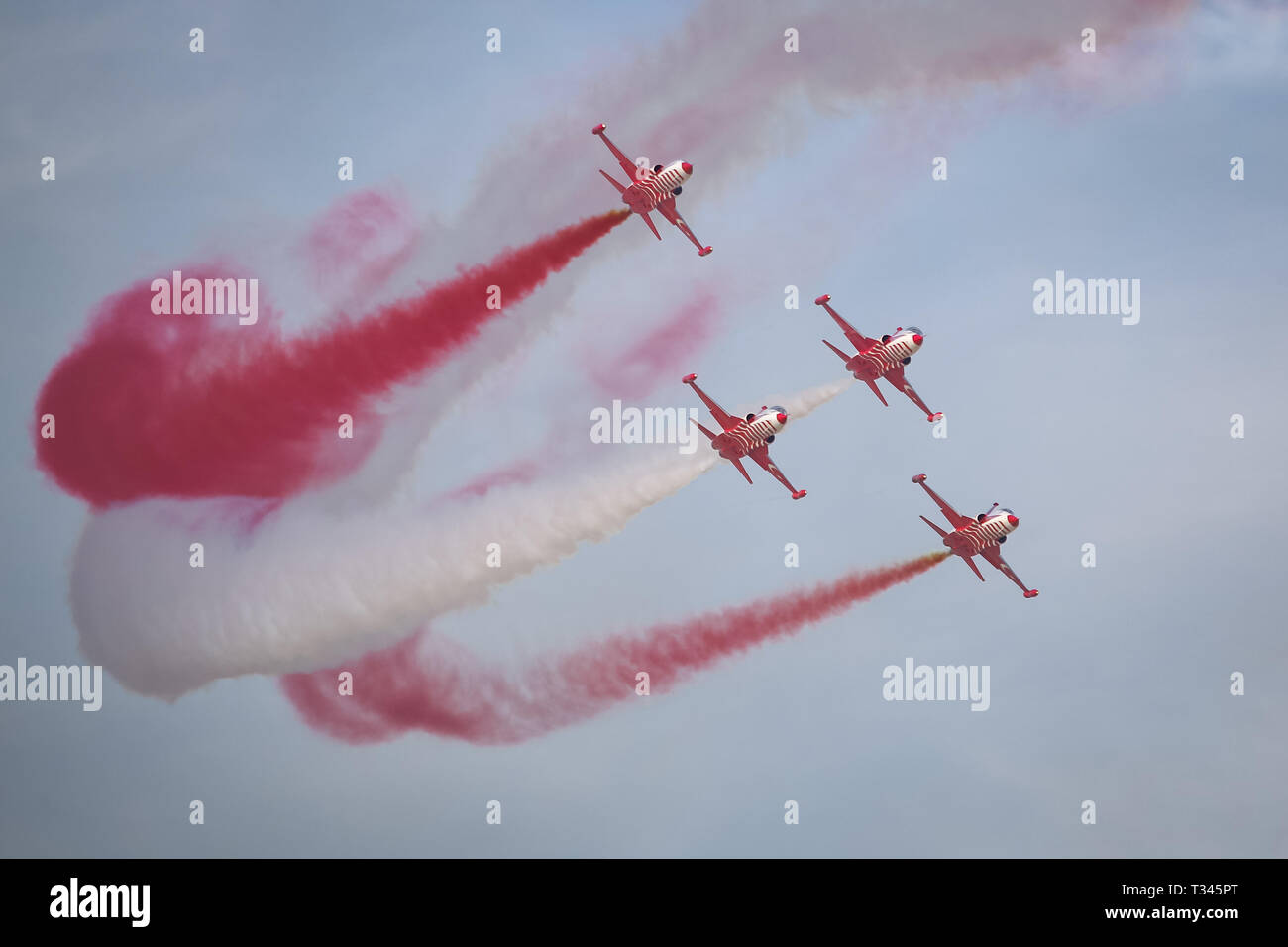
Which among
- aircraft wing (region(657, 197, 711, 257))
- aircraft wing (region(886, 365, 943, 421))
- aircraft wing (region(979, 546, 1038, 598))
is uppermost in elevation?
aircraft wing (region(657, 197, 711, 257))

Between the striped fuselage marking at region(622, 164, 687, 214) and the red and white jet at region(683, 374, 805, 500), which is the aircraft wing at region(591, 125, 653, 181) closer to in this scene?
the striped fuselage marking at region(622, 164, 687, 214)

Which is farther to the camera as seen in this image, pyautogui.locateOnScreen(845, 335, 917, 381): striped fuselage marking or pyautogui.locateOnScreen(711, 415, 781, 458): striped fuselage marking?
pyautogui.locateOnScreen(845, 335, 917, 381): striped fuselage marking

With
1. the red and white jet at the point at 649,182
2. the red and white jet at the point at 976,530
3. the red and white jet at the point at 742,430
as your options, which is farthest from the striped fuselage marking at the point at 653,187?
the red and white jet at the point at 976,530

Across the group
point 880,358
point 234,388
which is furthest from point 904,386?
point 234,388

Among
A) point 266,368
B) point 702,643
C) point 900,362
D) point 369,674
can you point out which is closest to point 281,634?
point 369,674

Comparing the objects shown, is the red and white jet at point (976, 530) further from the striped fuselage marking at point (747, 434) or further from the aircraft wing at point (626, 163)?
the aircraft wing at point (626, 163)

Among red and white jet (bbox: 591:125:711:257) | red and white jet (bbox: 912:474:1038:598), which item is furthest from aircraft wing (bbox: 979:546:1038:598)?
red and white jet (bbox: 591:125:711:257)
